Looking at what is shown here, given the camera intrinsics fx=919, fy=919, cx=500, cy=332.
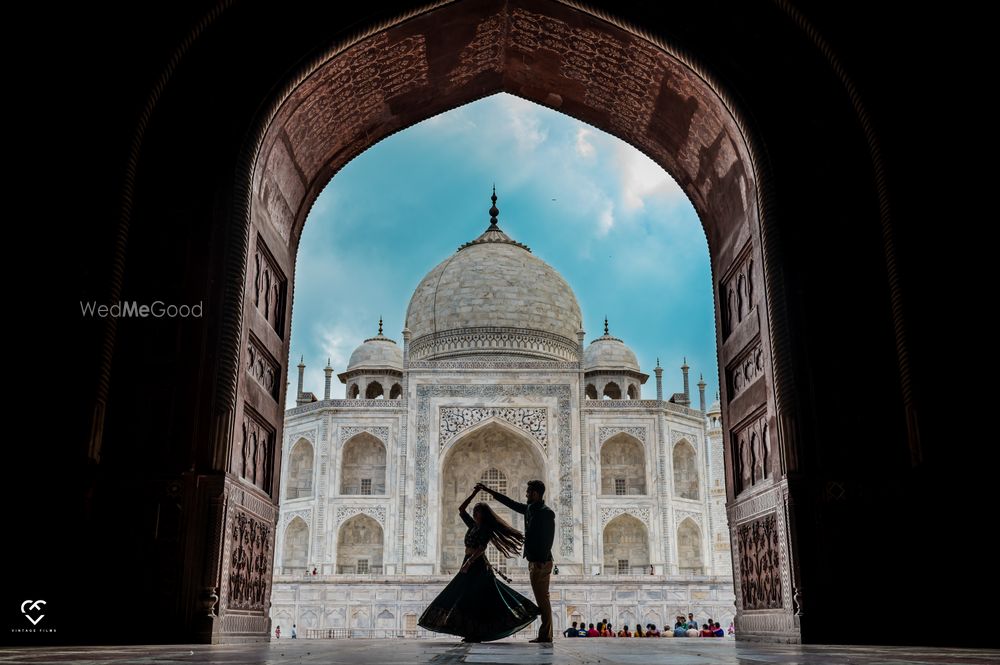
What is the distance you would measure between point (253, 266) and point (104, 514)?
6.46ft

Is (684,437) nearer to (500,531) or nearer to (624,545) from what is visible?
(624,545)

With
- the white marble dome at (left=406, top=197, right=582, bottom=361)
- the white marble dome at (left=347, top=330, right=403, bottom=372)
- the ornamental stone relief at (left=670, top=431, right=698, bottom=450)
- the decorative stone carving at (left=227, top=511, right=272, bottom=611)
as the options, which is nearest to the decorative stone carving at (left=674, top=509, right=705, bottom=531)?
the ornamental stone relief at (left=670, top=431, right=698, bottom=450)

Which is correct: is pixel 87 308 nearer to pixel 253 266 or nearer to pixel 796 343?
pixel 253 266

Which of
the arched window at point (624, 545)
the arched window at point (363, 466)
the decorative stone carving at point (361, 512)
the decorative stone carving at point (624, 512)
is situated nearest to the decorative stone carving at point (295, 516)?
→ the decorative stone carving at point (361, 512)

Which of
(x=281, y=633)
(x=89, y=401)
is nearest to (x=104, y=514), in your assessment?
(x=89, y=401)

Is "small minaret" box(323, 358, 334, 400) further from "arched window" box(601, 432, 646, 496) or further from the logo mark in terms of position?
the logo mark

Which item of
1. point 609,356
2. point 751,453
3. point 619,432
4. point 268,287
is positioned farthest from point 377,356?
point 751,453

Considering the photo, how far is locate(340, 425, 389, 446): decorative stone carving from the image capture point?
25.4 meters

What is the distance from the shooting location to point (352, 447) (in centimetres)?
2634

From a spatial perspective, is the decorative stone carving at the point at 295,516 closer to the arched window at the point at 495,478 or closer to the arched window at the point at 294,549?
the arched window at the point at 294,549

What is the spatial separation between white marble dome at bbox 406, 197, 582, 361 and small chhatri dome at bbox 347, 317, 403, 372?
0.97 metres

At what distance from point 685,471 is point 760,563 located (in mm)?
21347

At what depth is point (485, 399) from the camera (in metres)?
25.1

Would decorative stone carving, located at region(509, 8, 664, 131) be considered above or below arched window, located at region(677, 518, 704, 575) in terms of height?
above
